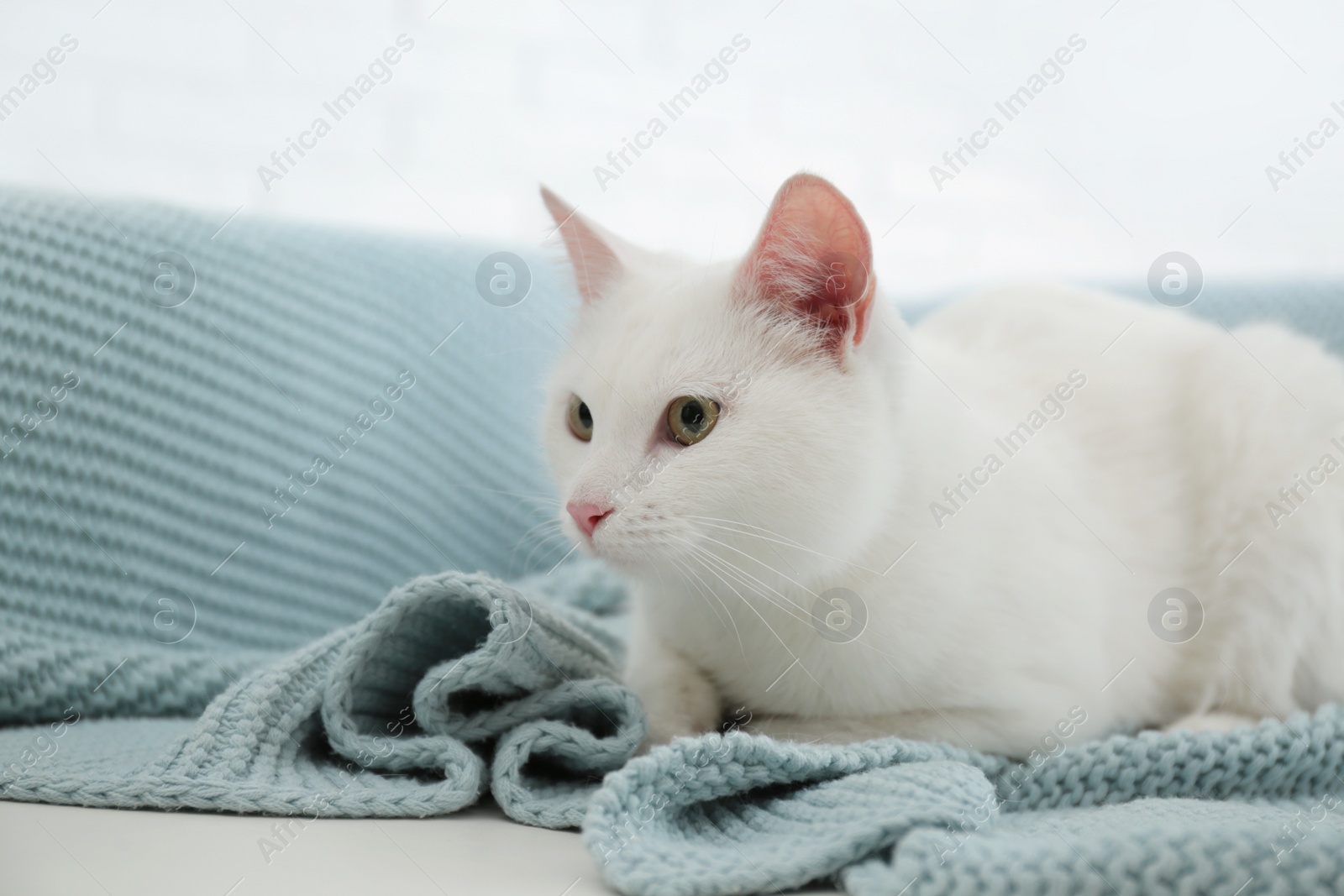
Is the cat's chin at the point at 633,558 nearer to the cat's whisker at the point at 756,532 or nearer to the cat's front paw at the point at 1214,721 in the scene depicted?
the cat's whisker at the point at 756,532

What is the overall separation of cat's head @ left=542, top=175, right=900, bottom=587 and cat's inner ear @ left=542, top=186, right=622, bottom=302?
0.50 ft

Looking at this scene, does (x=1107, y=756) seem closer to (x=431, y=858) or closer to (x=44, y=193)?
(x=431, y=858)

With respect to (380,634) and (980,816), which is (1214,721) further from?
(380,634)

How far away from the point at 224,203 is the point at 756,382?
127 centimetres

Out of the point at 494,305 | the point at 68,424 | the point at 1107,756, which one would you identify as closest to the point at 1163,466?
the point at 1107,756

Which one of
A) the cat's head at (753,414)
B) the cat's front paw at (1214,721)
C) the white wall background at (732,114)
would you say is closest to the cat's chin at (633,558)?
the cat's head at (753,414)

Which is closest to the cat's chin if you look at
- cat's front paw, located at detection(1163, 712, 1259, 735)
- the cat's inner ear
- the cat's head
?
the cat's head

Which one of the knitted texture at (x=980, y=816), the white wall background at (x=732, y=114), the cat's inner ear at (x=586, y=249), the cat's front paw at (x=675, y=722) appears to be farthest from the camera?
the white wall background at (x=732, y=114)

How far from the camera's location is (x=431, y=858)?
780mm

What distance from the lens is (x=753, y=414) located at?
36.6 inches

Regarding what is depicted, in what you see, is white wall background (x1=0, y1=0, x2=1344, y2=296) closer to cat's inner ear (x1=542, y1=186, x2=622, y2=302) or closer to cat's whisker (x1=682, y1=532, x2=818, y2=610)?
cat's inner ear (x1=542, y1=186, x2=622, y2=302)

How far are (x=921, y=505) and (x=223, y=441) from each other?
1004 millimetres

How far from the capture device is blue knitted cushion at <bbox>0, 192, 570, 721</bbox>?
1203mm

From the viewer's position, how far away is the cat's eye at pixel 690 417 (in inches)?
36.7
